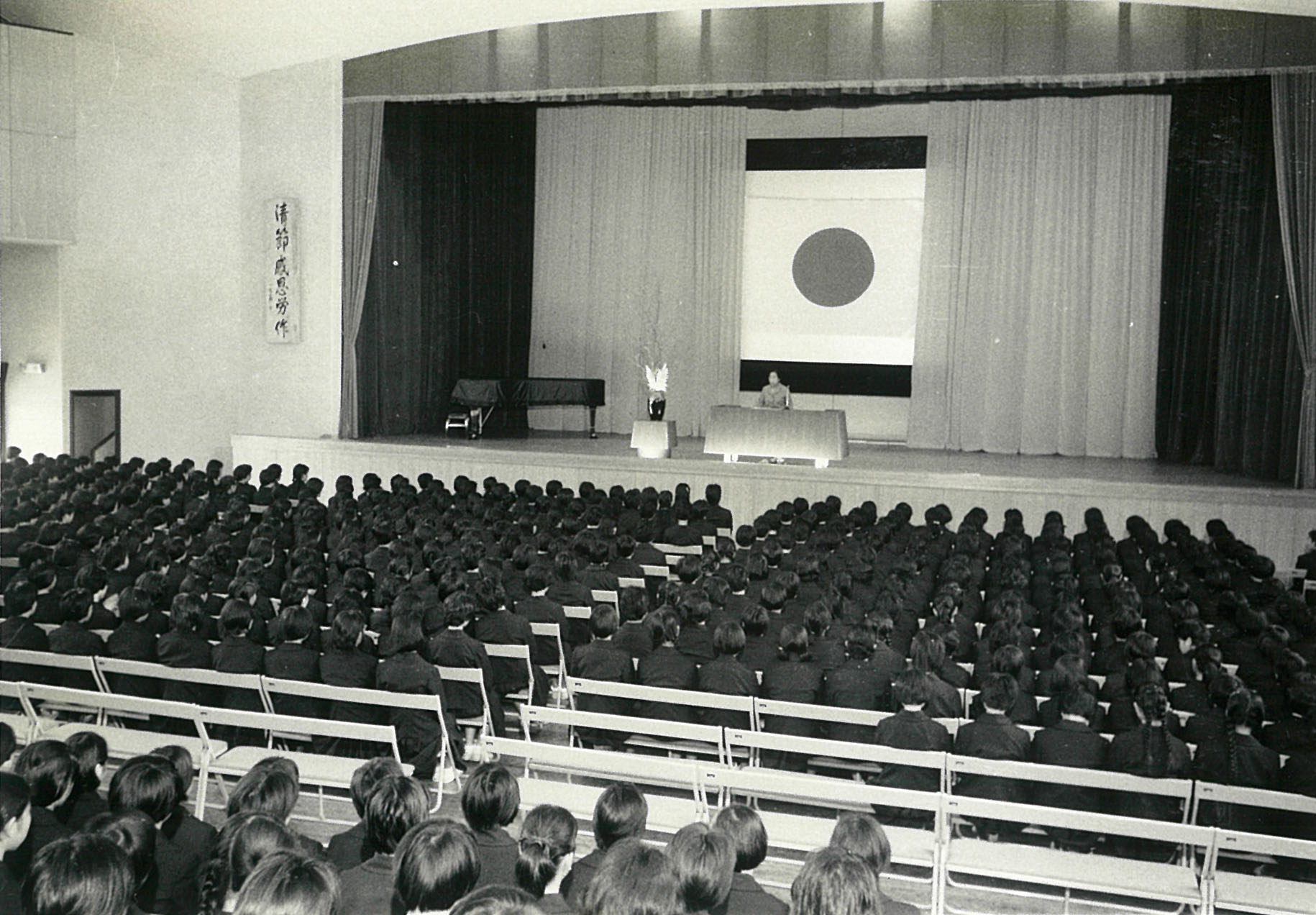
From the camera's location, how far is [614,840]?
3.36 meters

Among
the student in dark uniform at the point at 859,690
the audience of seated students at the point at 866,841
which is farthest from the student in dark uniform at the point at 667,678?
the audience of seated students at the point at 866,841

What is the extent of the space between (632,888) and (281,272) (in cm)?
1446

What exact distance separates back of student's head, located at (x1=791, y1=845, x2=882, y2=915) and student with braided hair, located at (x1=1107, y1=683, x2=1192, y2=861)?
2343 mm

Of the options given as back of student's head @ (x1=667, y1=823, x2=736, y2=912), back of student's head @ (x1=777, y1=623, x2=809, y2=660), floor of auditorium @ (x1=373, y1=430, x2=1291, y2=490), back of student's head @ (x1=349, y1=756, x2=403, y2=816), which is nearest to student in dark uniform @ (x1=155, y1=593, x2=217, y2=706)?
back of student's head @ (x1=349, y1=756, x2=403, y2=816)

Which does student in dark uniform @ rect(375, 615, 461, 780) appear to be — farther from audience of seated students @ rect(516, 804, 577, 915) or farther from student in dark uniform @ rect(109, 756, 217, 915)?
audience of seated students @ rect(516, 804, 577, 915)

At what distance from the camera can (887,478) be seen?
1279cm

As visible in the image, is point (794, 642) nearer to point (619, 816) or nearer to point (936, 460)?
point (619, 816)

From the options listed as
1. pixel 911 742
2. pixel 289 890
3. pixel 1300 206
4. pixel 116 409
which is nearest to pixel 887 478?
pixel 1300 206

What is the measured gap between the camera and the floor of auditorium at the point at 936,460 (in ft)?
42.8

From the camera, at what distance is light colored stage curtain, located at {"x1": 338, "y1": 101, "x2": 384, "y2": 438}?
50.9 feet

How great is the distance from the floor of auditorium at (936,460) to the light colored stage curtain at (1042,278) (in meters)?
0.69

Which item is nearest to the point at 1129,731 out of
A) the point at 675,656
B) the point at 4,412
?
the point at 675,656

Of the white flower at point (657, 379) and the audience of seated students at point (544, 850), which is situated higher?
the white flower at point (657, 379)

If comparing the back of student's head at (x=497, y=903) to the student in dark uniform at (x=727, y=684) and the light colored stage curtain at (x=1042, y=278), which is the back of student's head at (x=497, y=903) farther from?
the light colored stage curtain at (x=1042, y=278)
